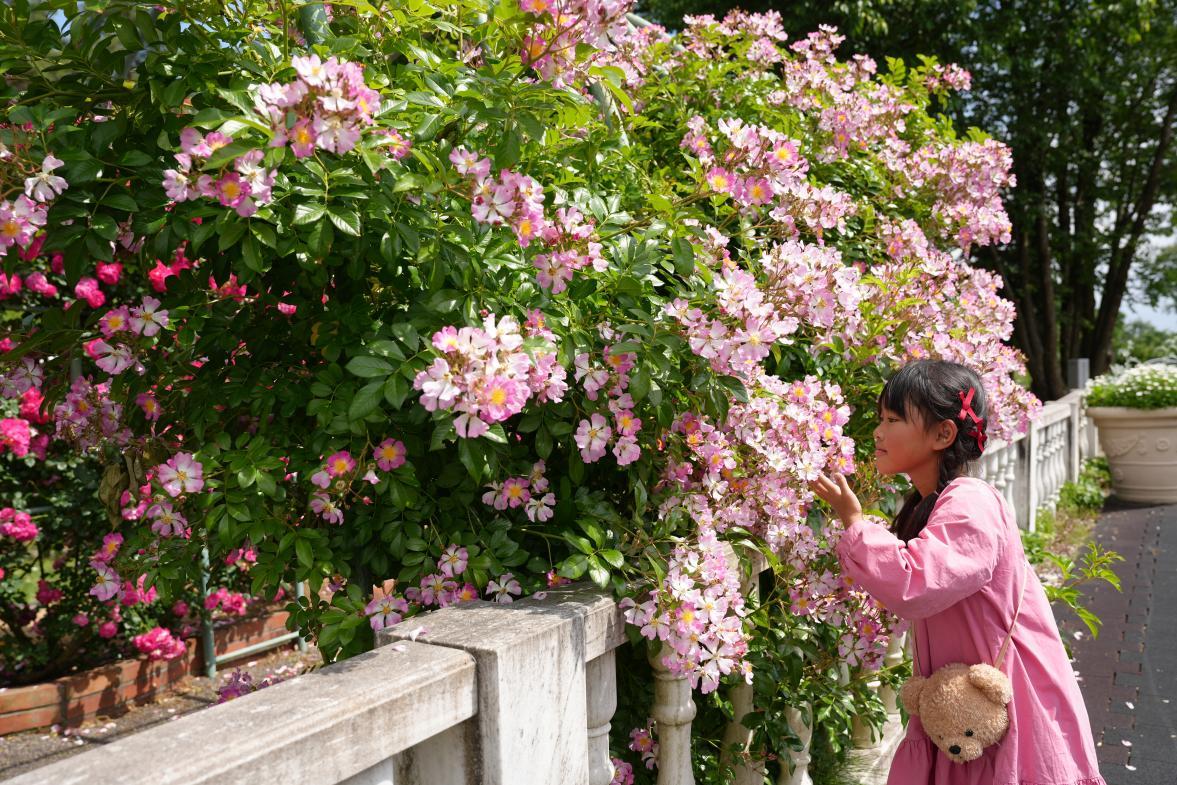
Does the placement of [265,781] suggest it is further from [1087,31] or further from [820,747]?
[1087,31]

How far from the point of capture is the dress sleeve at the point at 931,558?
1.82 metres

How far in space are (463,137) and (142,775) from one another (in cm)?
113

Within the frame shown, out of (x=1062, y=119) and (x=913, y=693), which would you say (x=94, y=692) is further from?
(x=1062, y=119)

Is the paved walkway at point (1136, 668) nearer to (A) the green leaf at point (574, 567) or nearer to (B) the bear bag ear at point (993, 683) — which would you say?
(B) the bear bag ear at point (993, 683)

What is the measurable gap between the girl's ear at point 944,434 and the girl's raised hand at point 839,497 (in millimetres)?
214

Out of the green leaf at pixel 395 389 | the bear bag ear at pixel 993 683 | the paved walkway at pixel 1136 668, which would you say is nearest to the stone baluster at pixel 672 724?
the bear bag ear at pixel 993 683

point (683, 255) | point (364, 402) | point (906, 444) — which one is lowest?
point (906, 444)

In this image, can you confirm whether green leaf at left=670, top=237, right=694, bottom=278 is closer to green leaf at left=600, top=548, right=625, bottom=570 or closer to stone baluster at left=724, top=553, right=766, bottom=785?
green leaf at left=600, top=548, right=625, bottom=570

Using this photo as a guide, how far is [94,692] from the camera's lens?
4.27 metres

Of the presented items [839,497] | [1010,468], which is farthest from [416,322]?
[1010,468]

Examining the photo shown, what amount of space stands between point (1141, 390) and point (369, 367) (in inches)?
347

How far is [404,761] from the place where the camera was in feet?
4.75

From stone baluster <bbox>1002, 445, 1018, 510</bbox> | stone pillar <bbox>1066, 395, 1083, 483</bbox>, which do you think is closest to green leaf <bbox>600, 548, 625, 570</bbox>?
stone baluster <bbox>1002, 445, 1018, 510</bbox>

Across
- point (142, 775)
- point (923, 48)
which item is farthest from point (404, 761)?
point (923, 48)
